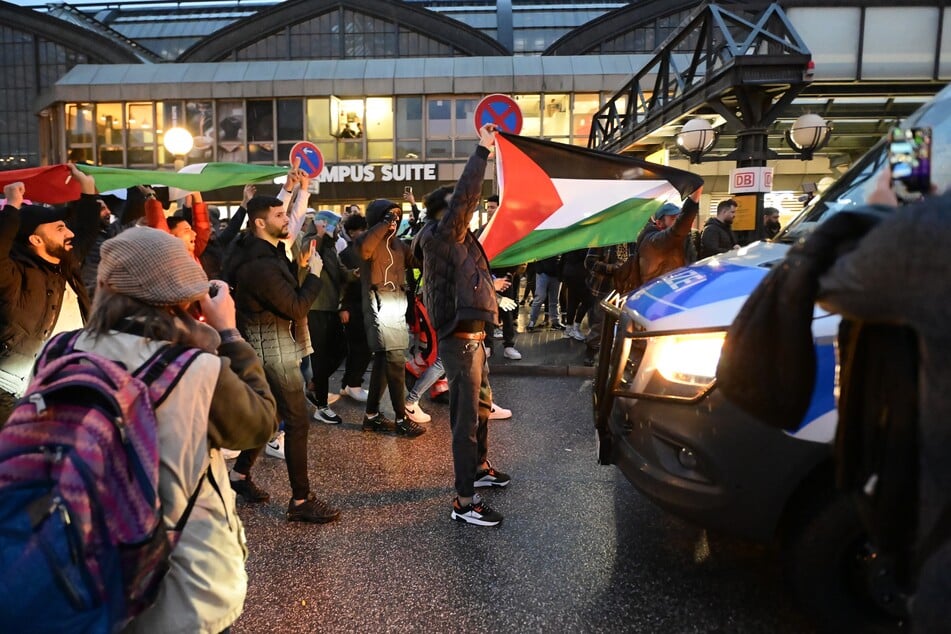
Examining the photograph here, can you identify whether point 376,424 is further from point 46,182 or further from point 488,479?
point 46,182

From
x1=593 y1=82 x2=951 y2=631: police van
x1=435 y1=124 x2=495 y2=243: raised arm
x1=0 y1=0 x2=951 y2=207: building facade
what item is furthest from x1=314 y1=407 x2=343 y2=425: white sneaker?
x1=0 y1=0 x2=951 y2=207: building facade

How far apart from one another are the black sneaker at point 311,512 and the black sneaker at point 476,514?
2.47 ft

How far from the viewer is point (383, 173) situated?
80.3 ft

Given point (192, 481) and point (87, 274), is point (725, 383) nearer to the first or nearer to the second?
point (192, 481)

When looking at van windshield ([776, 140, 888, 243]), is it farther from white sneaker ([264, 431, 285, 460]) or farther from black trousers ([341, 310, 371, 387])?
black trousers ([341, 310, 371, 387])

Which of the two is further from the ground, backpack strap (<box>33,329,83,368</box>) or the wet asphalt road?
backpack strap (<box>33,329,83,368</box>)

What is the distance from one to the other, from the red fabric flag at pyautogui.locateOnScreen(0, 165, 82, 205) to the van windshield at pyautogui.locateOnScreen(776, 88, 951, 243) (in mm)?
5971

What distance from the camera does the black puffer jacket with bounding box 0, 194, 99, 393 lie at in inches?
154

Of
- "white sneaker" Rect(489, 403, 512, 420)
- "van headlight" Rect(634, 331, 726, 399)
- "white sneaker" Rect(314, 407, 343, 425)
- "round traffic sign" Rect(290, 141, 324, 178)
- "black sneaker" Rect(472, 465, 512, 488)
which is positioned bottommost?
"white sneaker" Rect(314, 407, 343, 425)

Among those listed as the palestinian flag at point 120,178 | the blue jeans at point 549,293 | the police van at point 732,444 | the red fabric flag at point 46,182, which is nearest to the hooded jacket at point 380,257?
the palestinian flag at point 120,178

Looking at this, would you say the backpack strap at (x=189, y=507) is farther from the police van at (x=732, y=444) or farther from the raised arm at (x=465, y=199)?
the raised arm at (x=465, y=199)

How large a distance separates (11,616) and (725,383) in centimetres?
170

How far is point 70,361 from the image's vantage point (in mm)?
1636

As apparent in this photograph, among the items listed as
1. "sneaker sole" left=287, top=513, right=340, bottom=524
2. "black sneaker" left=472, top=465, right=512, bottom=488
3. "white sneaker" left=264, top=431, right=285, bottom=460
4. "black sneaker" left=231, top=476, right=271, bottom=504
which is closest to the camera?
"sneaker sole" left=287, top=513, right=340, bottom=524
